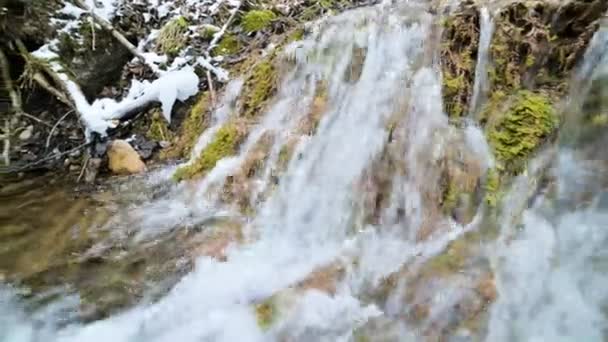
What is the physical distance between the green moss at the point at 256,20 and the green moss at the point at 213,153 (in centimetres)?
147

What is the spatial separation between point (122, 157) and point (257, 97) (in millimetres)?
1141

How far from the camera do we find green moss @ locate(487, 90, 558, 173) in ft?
10.4

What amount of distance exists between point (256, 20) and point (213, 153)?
1.78 metres

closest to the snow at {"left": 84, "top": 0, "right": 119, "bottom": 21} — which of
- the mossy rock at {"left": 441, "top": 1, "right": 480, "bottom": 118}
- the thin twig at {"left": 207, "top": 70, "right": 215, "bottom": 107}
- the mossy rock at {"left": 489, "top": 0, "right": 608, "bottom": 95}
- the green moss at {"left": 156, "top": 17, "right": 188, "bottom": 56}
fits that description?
the green moss at {"left": 156, "top": 17, "right": 188, "bottom": 56}

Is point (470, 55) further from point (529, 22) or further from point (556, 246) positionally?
point (556, 246)

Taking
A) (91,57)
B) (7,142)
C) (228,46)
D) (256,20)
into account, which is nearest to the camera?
(7,142)

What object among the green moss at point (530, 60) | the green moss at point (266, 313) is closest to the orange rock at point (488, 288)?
the green moss at point (266, 313)

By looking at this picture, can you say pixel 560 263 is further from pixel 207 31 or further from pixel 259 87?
pixel 207 31

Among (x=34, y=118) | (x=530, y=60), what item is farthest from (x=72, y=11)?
(x=530, y=60)

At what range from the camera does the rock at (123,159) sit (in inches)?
163

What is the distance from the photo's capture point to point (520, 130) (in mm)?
3242

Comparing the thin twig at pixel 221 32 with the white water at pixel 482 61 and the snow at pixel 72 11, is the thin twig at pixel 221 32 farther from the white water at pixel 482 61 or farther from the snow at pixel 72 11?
the white water at pixel 482 61

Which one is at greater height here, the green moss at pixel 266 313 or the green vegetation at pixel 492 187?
the green vegetation at pixel 492 187

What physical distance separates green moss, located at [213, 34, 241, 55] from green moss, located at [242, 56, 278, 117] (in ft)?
2.04
